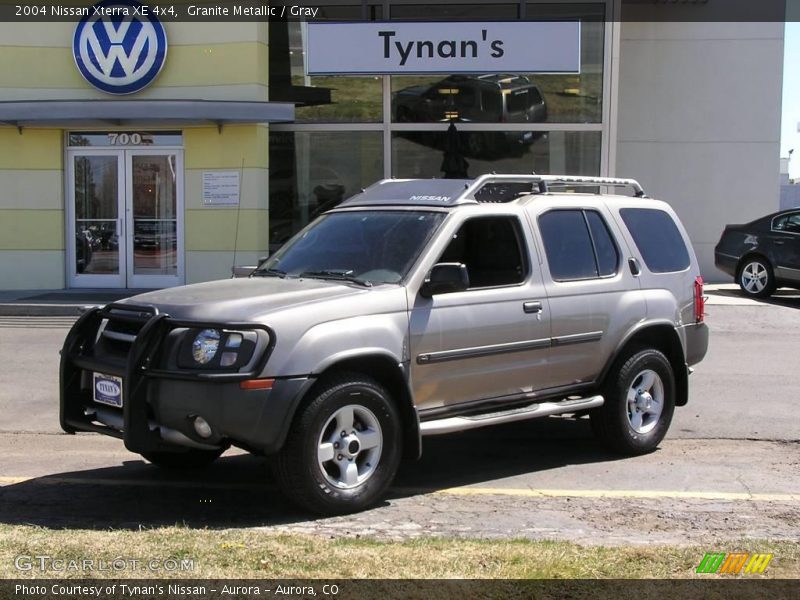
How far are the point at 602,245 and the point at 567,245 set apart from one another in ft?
1.24

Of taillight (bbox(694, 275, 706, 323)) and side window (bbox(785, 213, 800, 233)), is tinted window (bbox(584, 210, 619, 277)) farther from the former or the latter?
side window (bbox(785, 213, 800, 233))

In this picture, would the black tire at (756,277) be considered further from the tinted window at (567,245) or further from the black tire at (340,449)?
the black tire at (340,449)

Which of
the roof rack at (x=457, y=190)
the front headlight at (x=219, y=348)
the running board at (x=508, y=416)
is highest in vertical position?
the roof rack at (x=457, y=190)

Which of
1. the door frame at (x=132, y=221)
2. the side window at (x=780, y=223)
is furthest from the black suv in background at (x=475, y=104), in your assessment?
the side window at (x=780, y=223)

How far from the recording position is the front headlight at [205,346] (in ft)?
16.9

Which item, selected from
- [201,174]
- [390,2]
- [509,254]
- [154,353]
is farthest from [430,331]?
[390,2]

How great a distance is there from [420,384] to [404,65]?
13154mm

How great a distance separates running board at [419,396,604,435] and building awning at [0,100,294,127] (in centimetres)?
1147

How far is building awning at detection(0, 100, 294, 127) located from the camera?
16.7 m

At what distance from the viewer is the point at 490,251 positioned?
253 inches

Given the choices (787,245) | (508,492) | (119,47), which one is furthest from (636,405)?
(119,47)

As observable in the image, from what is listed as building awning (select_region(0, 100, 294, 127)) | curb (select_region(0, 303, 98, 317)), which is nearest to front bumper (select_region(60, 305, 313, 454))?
curb (select_region(0, 303, 98, 317))

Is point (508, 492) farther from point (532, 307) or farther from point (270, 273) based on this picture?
point (270, 273)

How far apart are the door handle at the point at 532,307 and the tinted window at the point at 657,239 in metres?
1.34
